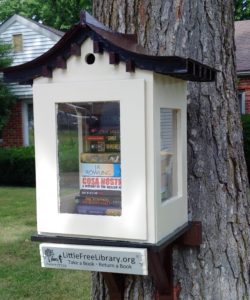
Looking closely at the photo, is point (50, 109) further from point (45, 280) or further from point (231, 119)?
point (45, 280)

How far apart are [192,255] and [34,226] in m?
5.03

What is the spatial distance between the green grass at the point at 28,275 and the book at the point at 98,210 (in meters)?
2.71

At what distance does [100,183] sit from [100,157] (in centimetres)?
9

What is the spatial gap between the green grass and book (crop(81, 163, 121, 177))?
2734 mm

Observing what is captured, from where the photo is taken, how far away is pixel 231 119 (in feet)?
6.29

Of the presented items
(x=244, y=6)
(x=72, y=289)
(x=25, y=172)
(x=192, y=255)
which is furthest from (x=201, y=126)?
(x=244, y=6)

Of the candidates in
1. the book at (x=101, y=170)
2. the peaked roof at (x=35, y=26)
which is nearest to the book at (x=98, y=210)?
the book at (x=101, y=170)

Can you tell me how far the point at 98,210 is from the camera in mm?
1599

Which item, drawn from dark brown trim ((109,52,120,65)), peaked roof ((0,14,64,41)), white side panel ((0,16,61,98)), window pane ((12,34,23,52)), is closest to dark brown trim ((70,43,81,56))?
dark brown trim ((109,52,120,65))

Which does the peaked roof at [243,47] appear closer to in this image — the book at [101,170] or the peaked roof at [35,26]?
the peaked roof at [35,26]

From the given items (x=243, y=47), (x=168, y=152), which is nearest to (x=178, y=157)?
Answer: (x=168, y=152)

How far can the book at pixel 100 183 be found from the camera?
5.22 feet

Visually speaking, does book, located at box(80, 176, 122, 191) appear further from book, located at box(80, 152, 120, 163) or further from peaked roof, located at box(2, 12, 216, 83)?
peaked roof, located at box(2, 12, 216, 83)

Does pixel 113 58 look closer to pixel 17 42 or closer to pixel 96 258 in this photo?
pixel 96 258
